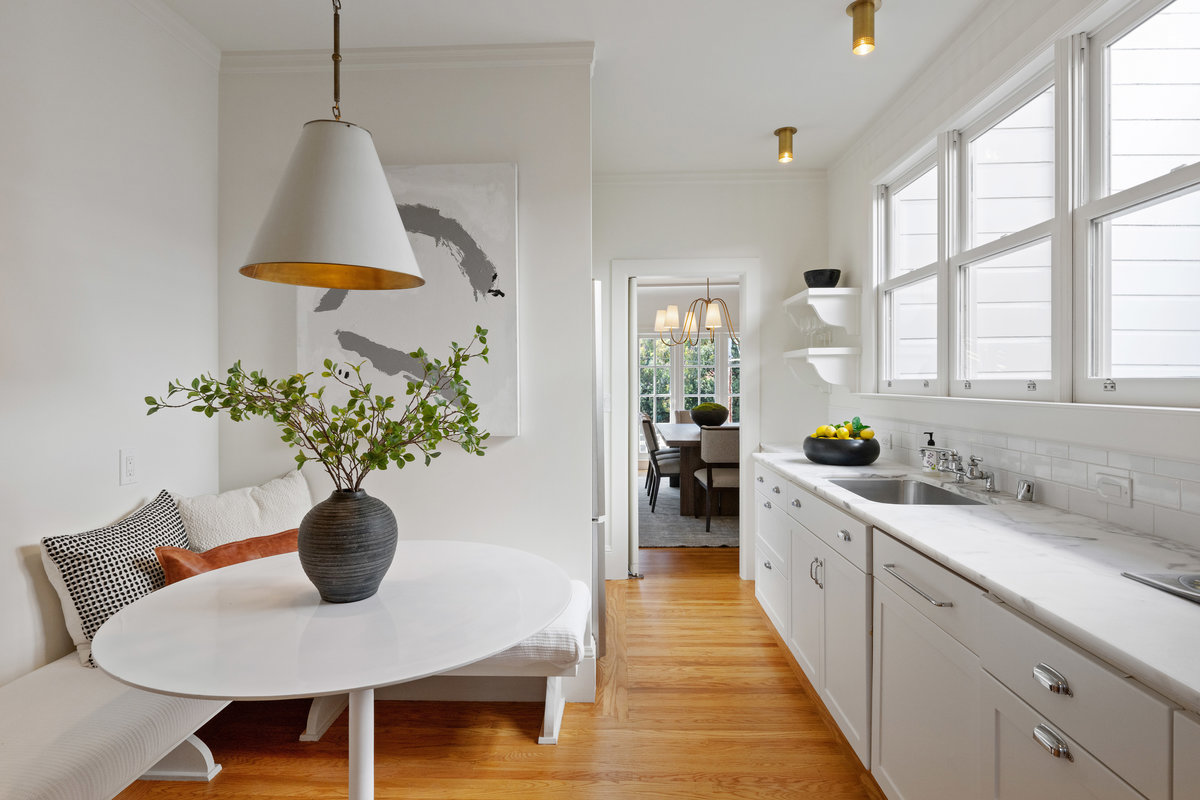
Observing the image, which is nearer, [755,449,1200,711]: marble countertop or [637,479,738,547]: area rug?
[755,449,1200,711]: marble countertop

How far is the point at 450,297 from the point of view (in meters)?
2.45

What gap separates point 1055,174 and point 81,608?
10.2ft

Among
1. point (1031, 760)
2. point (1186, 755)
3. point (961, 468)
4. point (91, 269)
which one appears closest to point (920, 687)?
point (1031, 760)

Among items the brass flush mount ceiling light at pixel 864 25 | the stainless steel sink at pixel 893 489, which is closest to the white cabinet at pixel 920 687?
the stainless steel sink at pixel 893 489

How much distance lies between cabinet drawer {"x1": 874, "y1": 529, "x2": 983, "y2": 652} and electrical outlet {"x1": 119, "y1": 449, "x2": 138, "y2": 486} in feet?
7.87

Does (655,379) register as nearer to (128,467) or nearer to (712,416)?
(712,416)

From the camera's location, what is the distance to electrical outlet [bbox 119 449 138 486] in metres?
2.03

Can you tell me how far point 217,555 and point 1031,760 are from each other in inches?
83.8

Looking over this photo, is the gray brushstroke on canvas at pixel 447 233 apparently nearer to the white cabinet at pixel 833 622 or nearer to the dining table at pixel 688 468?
the white cabinet at pixel 833 622

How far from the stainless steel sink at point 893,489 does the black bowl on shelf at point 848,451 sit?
0.93ft

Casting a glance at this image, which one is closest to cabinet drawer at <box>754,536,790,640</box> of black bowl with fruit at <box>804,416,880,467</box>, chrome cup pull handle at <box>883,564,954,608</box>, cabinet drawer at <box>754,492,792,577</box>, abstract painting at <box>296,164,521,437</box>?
cabinet drawer at <box>754,492,792,577</box>

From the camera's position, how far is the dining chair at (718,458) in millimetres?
4902

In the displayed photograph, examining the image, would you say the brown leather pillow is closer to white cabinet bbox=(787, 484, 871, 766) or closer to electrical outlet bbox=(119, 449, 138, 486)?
electrical outlet bbox=(119, 449, 138, 486)

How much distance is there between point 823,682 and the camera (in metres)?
2.29
